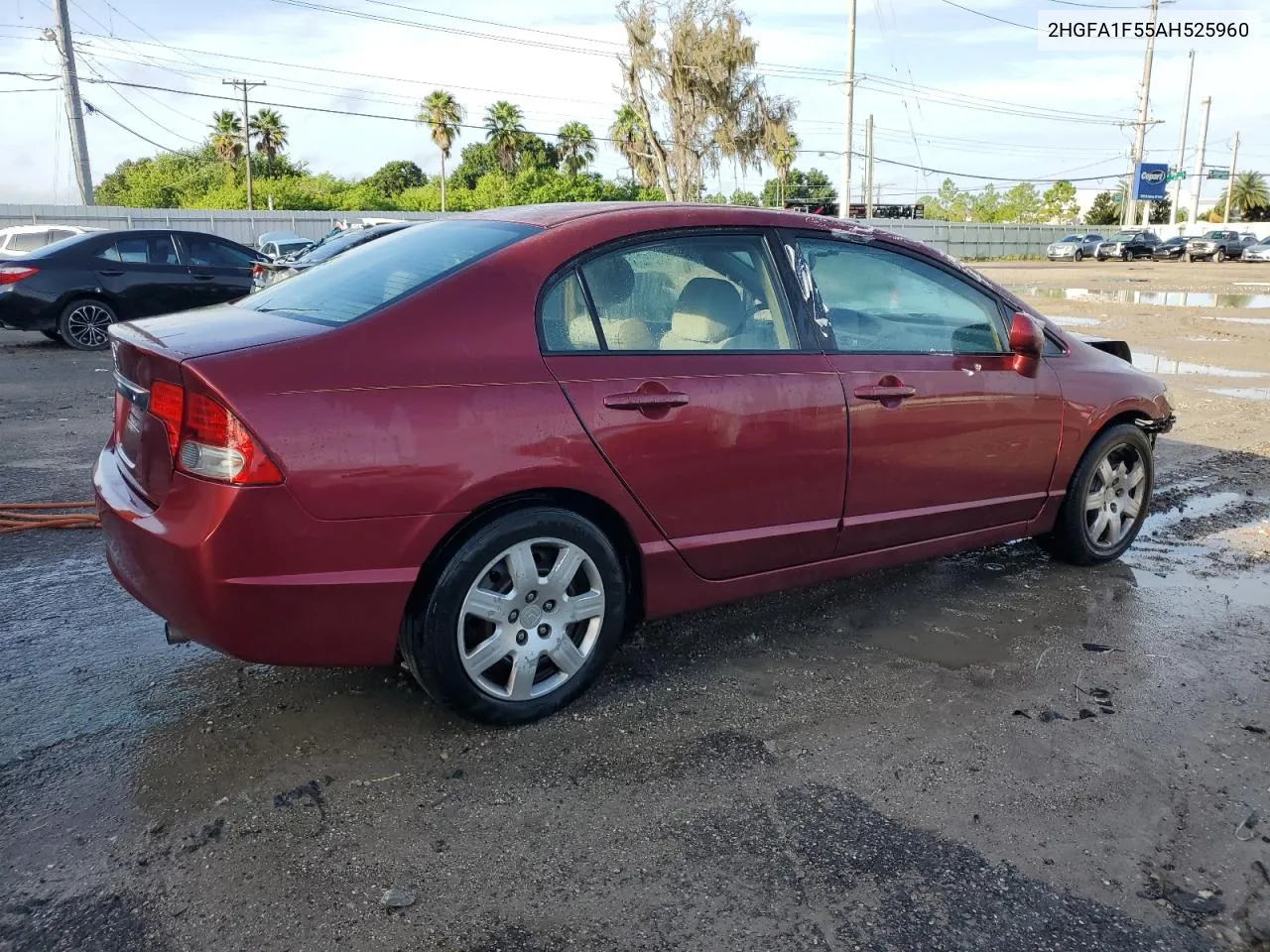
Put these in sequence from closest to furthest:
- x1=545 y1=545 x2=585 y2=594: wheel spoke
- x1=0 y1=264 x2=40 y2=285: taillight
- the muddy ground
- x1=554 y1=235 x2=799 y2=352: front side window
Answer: the muddy ground
x1=545 y1=545 x2=585 y2=594: wheel spoke
x1=554 y1=235 x2=799 y2=352: front side window
x1=0 y1=264 x2=40 y2=285: taillight

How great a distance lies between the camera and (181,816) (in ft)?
9.34

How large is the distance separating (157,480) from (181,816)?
3.12ft

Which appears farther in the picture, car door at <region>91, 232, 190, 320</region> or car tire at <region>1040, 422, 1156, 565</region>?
car door at <region>91, 232, 190, 320</region>

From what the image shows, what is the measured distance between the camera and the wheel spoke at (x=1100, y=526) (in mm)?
5051

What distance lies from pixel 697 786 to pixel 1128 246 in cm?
5813

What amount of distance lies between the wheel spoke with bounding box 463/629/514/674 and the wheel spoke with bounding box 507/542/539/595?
0.51 ft

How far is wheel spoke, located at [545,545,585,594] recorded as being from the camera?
3328mm

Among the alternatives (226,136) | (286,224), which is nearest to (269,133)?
(226,136)

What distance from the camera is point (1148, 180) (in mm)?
70812

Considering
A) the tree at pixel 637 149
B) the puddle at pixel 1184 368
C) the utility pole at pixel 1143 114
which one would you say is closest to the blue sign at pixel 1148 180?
the utility pole at pixel 1143 114

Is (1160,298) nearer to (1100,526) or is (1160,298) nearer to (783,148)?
(1100,526)

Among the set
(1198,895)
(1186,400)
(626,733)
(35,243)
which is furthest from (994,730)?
(35,243)

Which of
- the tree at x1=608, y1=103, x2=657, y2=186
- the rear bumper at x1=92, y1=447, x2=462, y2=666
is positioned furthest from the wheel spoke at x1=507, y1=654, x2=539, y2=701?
the tree at x1=608, y1=103, x2=657, y2=186

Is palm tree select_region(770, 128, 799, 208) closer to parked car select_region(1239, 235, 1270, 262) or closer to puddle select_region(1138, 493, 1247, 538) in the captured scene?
parked car select_region(1239, 235, 1270, 262)
